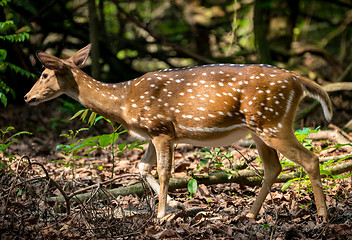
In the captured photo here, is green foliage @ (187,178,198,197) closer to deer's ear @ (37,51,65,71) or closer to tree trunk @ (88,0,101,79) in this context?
deer's ear @ (37,51,65,71)

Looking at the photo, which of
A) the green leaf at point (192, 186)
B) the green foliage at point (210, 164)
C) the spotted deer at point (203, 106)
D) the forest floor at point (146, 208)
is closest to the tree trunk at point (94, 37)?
the forest floor at point (146, 208)

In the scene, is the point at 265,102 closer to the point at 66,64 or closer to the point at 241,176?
the point at 241,176

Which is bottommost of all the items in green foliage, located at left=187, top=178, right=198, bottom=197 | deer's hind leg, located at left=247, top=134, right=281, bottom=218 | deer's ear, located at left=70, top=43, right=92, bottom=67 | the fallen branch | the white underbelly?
the fallen branch

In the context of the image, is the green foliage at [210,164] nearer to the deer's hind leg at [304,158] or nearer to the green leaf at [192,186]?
the green leaf at [192,186]

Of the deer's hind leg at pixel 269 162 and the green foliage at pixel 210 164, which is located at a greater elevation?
the deer's hind leg at pixel 269 162

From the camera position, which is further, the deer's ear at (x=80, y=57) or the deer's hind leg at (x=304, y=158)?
the deer's ear at (x=80, y=57)

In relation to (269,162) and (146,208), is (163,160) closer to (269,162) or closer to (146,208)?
(146,208)

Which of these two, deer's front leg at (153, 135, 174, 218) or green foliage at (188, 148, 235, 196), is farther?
green foliage at (188, 148, 235, 196)

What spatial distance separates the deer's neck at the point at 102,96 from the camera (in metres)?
5.27

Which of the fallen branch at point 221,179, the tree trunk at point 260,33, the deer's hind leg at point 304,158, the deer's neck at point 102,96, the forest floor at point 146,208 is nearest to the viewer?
the forest floor at point 146,208

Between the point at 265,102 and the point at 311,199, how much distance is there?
1.48m

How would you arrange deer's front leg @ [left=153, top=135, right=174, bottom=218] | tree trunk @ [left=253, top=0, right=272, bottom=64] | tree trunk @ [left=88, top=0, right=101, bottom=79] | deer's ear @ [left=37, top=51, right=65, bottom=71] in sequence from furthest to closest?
tree trunk @ [left=253, top=0, right=272, bottom=64] < tree trunk @ [left=88, top=0, right=101, bottom=79] < deer's ear @ [left=37, top=51, right=65, bottom=71] < deer's front leg @ [left=153, top=135, right=174, bottom=218]

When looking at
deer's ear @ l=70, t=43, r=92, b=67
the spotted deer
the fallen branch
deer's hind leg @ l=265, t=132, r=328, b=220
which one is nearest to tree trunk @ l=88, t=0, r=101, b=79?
deer's ear @ l=70, t=43, r=92, b=67

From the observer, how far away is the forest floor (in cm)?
404
